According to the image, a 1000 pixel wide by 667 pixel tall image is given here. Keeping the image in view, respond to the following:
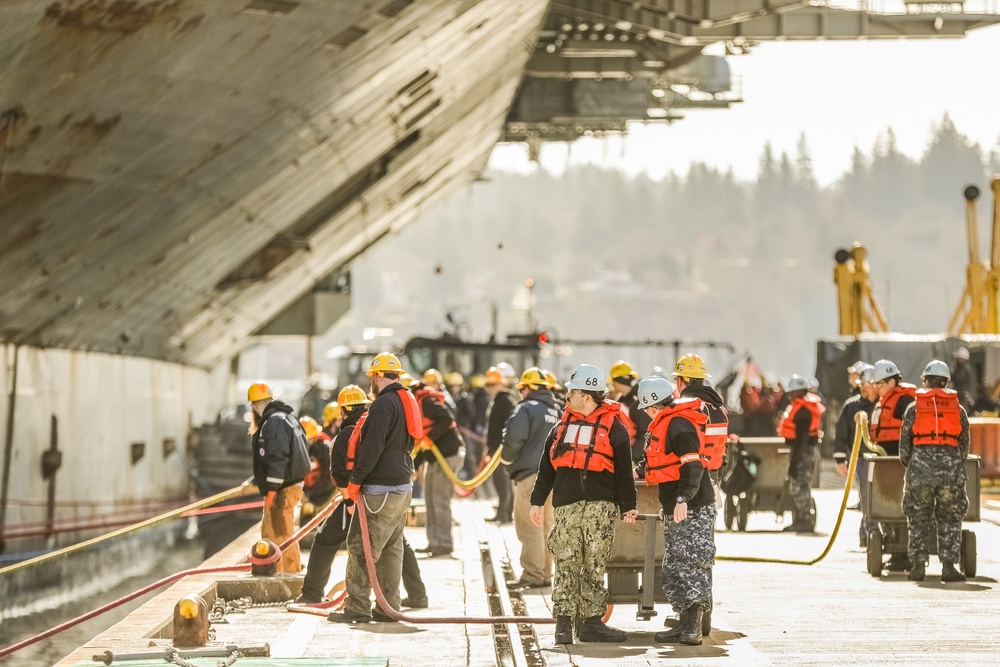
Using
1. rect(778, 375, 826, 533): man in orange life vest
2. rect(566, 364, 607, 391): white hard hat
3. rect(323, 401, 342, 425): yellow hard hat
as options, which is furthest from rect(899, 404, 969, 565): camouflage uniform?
rect(323, 401, 342, 425): yellow hard hat

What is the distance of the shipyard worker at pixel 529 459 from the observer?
14180mm

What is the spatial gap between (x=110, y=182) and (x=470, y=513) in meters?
8.43

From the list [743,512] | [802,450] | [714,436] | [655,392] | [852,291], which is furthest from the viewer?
[852,291]

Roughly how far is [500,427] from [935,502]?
5821mm

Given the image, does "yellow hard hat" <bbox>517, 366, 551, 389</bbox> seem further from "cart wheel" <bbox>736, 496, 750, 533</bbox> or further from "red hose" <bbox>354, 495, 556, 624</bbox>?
"cart wheel" <bbox>736, 496, 750, 533</bbox>

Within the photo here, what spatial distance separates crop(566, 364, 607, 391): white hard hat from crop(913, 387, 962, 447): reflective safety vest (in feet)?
14.6

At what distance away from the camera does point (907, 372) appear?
35.8 meters

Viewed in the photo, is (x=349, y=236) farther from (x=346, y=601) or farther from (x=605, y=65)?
(x=346, y=601)

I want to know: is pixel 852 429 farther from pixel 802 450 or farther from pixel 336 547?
pixel 336 547

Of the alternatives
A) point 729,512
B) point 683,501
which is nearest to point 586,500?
point 683,501

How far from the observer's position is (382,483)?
11.7 metres

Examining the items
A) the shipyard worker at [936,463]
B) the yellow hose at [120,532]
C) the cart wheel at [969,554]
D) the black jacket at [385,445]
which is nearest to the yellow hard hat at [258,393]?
the yellow hose at [120,532]

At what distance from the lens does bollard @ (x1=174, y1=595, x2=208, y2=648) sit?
934 cm

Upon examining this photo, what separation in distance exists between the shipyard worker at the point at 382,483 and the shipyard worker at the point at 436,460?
17.4ft
